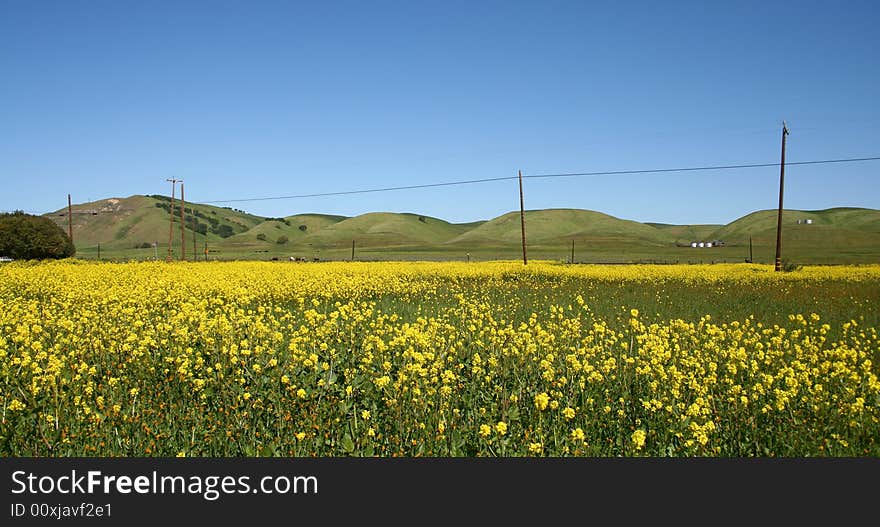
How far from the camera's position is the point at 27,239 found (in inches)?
2616

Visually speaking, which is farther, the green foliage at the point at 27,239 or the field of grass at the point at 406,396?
the green foliage at the point at 27,239

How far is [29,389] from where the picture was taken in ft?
23.4

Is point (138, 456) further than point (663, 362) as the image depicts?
No

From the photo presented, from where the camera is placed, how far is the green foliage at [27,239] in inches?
2601

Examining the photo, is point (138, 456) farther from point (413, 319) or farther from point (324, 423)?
point (413, 319)

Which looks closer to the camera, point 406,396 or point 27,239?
point 406,396

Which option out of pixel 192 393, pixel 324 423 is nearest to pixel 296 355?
pixel 192 393

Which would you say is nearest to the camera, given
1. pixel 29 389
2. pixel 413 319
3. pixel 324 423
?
pixel 324 423

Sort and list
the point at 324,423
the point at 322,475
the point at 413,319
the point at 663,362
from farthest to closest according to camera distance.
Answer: the point at 413,319 < the point at 663,362 < the point at 324,423 < the point at 322,475

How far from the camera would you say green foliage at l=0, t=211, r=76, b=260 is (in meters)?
66.1

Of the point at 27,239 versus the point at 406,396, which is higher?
the point at 27,239

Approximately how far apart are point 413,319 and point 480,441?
766 centimetres

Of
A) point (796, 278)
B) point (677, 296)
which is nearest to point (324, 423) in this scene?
point (677, 296)

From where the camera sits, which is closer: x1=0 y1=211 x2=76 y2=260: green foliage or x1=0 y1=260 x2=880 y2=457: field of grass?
x1=0 y1=260 x2=880 y2=457: field of grass
